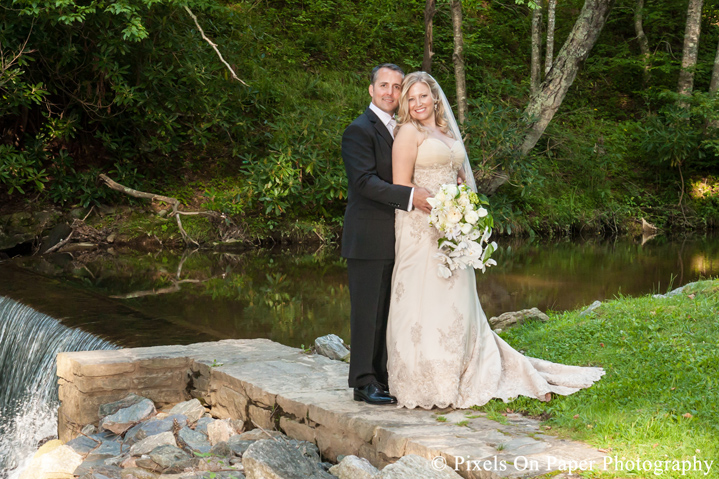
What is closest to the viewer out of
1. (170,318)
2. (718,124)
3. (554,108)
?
(170,318)

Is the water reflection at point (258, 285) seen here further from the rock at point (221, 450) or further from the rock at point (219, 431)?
the rock at point (221, 450)

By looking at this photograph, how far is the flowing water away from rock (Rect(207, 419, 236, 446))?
2.20 metres

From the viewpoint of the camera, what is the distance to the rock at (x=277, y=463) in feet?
11.9

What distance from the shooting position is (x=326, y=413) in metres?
4.09

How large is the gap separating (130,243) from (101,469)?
10656mm

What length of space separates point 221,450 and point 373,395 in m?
1.03

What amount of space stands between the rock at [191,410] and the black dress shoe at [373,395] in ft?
4.78

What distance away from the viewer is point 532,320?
24.0ft

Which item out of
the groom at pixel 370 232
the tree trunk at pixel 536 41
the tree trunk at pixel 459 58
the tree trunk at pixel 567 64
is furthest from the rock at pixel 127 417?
the tree trunk at pixel 536 41

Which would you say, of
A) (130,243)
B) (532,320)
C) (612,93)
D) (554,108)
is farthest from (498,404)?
(612,93)

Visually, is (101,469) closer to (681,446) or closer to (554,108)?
(681,446)

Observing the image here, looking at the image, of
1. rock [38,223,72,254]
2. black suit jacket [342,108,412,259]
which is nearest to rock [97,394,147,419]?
black suit jacket [342,108,412,259]

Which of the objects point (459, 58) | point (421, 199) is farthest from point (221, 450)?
point (459, 58)

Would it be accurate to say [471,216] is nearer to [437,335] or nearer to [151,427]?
[437,335]
